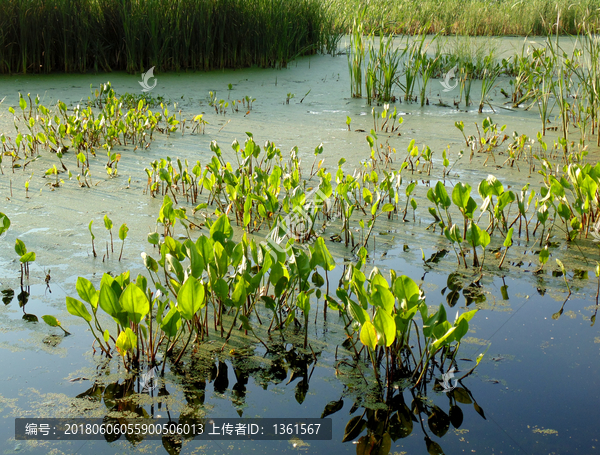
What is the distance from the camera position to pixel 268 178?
303cm

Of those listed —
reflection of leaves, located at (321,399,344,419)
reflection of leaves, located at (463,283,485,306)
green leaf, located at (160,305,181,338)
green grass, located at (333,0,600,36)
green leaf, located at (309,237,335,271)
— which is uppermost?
green grass, located at (333,0,600,36)

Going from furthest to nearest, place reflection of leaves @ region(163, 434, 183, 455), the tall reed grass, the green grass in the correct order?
the green grass
the tall reed grass
reflection of leaves @ region(163, 434, 183, 455)

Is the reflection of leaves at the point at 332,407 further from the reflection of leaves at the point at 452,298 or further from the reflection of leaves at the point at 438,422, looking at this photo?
the reflection of leaves at the point at 452,298

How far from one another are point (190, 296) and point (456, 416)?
0.85 meters

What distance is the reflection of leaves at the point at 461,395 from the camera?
1.63m

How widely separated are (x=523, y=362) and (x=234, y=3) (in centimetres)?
678

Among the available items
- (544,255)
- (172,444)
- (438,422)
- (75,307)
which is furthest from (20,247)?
(544,255)

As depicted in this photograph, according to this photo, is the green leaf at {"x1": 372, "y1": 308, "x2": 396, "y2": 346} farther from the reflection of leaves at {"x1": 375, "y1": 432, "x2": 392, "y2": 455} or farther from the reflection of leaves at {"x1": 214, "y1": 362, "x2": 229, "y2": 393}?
the reflection of leaves at {"x1": 214, "y1": 362, "x2": 229, "y2": 393}

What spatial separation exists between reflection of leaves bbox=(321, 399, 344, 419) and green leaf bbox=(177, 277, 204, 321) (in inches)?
19.5

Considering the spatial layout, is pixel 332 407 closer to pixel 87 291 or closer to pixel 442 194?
pixel 87 291

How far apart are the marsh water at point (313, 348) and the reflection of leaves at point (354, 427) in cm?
2

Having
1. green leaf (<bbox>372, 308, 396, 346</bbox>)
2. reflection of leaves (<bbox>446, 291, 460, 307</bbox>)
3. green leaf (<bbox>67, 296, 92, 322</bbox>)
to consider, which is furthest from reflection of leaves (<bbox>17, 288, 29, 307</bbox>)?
reflection of leaves (<bbox>446, 291, 460, 307</bbox>)

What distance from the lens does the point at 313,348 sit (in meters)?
1.92

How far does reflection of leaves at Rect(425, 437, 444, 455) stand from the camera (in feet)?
4.71
